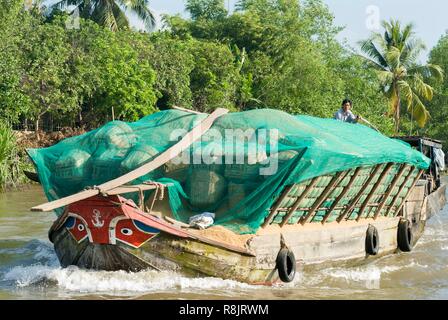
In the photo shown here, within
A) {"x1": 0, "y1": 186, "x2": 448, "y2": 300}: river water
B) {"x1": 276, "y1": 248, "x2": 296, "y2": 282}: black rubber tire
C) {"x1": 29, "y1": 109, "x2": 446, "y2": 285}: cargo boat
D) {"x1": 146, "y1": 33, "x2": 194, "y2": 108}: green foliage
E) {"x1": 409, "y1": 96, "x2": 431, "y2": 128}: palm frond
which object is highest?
{"x1": 146, "y1": 33, "x2": 194, "y2": 108}: green foliage

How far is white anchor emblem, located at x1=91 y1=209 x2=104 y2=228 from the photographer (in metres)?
6.90

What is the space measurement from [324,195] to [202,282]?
186 cm

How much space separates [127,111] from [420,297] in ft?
49.2

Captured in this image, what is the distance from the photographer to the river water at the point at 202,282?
7.12 m

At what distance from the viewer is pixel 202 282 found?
7.25 m

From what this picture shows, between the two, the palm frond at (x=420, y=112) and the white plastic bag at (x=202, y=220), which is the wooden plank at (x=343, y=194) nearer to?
the white plastic bag at (x=202, y=220)

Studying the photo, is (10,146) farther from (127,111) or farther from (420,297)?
(420,297)

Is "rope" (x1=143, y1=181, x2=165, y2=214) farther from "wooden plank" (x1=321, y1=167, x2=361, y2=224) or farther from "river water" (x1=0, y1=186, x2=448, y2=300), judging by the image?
"wooden plank" (x1=321, y1=167, x2=361, y2=224)

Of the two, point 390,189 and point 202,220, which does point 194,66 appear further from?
point 202,220

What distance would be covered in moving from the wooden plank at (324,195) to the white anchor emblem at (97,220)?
2502 millimetres

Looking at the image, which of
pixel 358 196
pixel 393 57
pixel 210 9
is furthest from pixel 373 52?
pixel 358 196

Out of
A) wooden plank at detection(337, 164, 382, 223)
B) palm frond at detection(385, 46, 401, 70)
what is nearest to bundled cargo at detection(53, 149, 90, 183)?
wooden plank at detection(337, 164, 382, 223)

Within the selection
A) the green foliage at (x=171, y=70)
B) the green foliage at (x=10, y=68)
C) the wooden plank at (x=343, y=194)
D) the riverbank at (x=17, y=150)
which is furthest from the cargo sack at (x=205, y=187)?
the green foliage at (x=171, y=70)

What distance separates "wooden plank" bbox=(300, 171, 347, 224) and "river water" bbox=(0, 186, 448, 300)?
0.64 m
